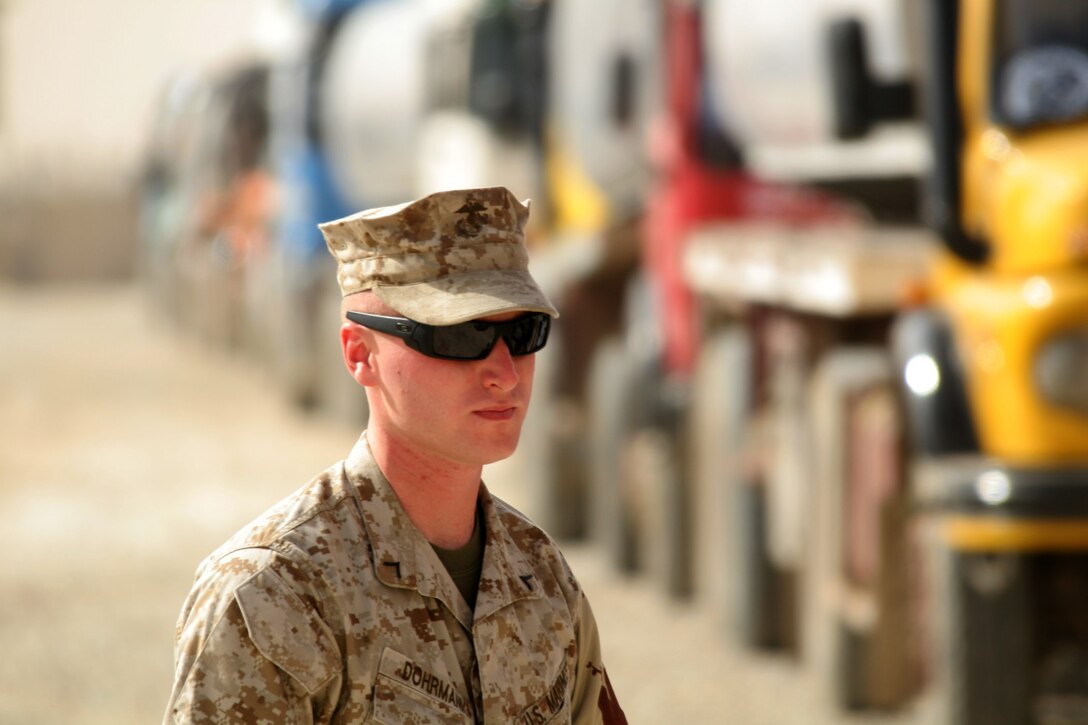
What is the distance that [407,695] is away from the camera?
246cm

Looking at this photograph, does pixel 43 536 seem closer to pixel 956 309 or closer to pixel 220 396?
pixel 956 309

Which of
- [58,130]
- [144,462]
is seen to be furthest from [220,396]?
[58,130]

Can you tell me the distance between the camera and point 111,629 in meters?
9.71

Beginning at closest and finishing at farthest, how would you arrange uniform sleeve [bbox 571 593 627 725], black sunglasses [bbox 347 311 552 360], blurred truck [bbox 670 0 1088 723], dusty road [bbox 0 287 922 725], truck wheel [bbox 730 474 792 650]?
black sunglasses [bbox 347 311 552 360] < uniform sleeve [bbox 571 593 627 725] < blurred truck [bbox 670 0 1088 723] < dusty road [bbox 0 287 922 725] < truck wheel [bbox 730 474 792 650]

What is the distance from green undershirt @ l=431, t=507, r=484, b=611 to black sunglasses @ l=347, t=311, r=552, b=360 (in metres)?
0.23

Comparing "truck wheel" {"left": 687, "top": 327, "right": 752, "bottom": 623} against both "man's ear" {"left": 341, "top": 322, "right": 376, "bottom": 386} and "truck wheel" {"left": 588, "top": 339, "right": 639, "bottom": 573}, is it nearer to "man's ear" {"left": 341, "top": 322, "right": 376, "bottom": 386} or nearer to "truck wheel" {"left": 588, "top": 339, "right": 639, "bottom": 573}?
"truck wheel" {"left": 588, "top": 339, "right": 639, "bottom": 573}

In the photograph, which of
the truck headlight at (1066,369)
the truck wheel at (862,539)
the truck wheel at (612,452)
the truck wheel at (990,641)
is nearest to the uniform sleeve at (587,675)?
the truck headlight at (1066,369)

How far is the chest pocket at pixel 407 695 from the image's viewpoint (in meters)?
2.44

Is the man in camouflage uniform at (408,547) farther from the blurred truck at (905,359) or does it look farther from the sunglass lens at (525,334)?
the blurred truck at (905,359)

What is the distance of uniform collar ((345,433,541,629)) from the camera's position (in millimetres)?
2498

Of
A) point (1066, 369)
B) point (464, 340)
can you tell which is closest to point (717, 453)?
point (1066, 369)

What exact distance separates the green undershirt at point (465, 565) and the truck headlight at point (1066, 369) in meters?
3.64

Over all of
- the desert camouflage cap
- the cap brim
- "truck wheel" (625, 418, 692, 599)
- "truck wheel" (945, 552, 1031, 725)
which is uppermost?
the desert camouflage cap

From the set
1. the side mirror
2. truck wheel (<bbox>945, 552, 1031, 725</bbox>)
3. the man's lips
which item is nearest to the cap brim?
the man's lips
